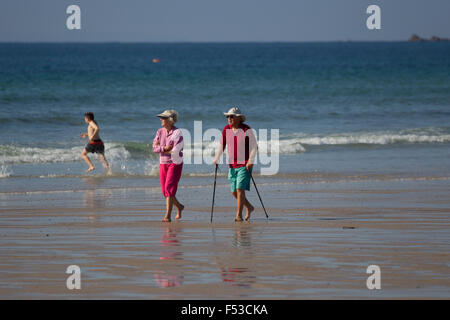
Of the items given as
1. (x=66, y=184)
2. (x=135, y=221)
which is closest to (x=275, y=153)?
(x=66, y=184)

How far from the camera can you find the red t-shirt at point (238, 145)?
409 inches

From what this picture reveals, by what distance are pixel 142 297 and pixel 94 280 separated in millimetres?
734

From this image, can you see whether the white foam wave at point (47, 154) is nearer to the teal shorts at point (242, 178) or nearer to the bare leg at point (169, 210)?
the bare leg at point (169, 210)

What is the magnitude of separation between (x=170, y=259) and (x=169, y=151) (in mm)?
2643

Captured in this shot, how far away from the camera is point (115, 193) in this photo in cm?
1380

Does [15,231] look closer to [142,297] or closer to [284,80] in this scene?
[142,297]

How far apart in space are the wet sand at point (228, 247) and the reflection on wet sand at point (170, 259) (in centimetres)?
1

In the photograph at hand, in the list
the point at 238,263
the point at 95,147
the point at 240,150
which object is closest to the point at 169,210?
the point at 240,150

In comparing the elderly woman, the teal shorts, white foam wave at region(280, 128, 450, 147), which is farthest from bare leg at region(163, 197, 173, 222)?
white foam wave at region(280, 128, 450, 147)

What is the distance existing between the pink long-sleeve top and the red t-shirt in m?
0.62

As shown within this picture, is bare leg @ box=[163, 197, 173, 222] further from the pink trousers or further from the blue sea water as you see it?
the blue sea water

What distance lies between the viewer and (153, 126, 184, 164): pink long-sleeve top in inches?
407

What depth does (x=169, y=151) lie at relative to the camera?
10.4 metres

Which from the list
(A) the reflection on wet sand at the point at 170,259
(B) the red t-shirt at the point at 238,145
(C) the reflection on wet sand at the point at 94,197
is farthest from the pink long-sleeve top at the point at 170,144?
(C) the reflection on wet sand at the point at 94,197
